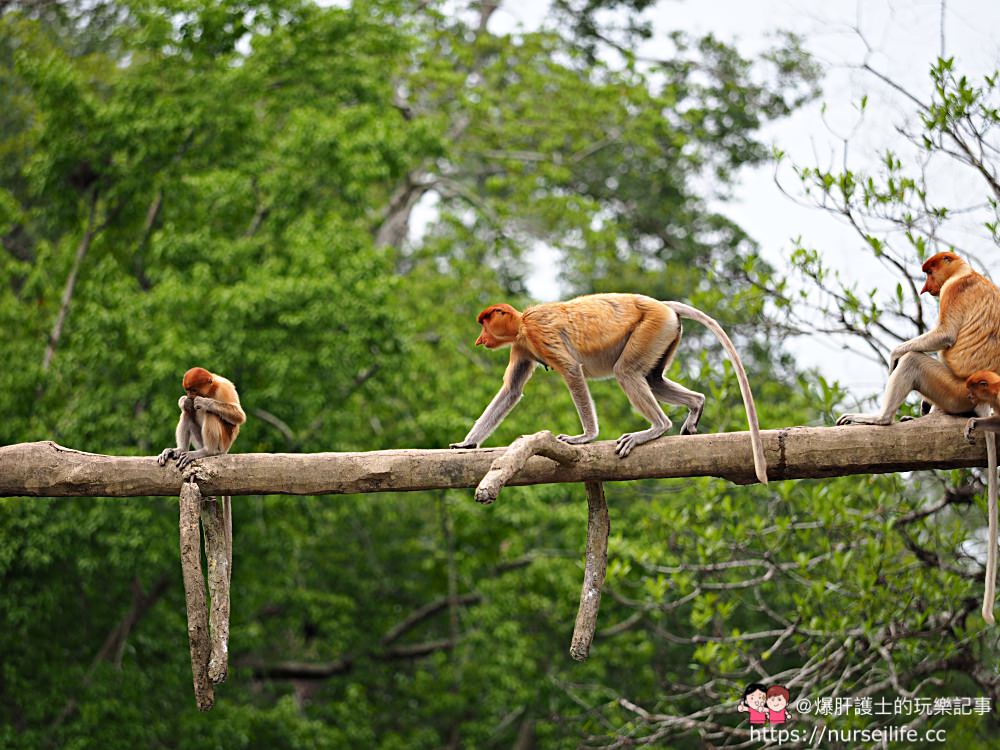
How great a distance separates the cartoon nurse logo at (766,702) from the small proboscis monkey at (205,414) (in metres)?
3.48

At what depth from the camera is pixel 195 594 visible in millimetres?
4246

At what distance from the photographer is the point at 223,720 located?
1009 centimetres

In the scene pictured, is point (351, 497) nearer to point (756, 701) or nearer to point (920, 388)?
point (756, 701)

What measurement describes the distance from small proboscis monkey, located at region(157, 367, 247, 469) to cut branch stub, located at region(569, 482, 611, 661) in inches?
60.0

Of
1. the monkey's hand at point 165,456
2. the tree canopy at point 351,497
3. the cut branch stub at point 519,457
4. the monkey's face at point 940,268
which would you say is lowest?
the tree canopy at point 351,497

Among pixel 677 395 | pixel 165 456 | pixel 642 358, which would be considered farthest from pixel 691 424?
pixel 165 456

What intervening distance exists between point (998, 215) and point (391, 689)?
8817 mm

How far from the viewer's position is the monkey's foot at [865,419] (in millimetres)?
4148

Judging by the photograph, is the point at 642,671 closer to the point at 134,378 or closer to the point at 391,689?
the point at 391,689

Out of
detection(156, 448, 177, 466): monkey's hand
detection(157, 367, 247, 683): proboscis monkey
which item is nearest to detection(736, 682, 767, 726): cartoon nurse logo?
detection(157, 367, 247, 683): proboscis monkey

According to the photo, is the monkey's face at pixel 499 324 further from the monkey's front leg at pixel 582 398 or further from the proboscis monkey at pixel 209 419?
the proboscis monkey at pixel 209 419

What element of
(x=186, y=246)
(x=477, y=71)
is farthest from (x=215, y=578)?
(x=477, y=71)

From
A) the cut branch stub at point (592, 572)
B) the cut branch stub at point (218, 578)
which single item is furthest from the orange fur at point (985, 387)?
the cut branch stub at point (218, 578)

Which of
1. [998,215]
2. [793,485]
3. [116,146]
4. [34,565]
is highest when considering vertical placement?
[998,215]
